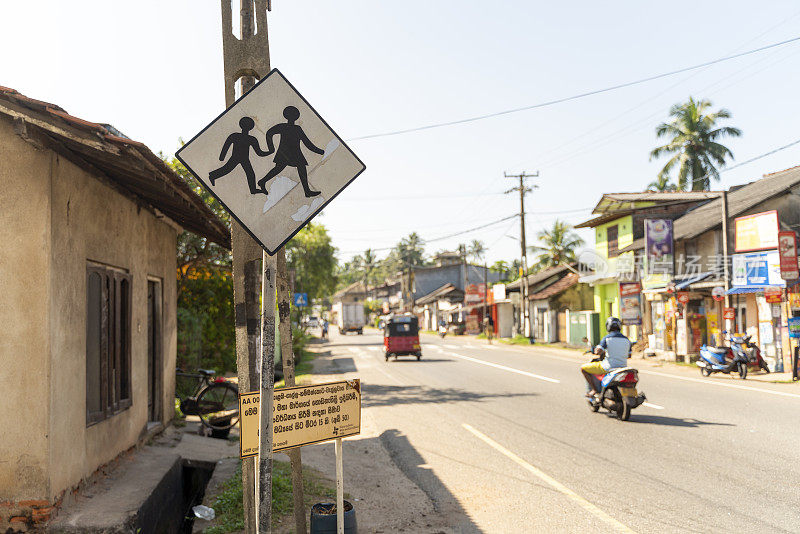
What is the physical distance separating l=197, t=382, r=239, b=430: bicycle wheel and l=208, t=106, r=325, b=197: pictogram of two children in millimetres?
7845

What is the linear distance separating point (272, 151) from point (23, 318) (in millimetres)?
3146

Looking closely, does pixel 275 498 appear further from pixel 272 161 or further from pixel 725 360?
pixel 725 360

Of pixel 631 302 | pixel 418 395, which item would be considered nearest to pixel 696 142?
pixel 631 302

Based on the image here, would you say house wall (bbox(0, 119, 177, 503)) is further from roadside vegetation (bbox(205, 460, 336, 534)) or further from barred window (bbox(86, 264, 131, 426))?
roadside vegetation (bbox(205, 460, 336, 534))

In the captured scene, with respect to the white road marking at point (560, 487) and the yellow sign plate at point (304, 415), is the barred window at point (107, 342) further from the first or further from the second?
the white road marking at point (560, 487)

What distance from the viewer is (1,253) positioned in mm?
5305

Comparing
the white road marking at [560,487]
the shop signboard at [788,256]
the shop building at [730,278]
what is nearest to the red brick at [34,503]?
the white road marking at [560,487]

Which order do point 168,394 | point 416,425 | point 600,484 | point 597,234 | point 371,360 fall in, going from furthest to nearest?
1. point 597,234
2. point 371,360
3. point 416,425
4. point 168,394
5. point 600,484

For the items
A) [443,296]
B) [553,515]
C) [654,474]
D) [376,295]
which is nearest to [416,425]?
[654,474]

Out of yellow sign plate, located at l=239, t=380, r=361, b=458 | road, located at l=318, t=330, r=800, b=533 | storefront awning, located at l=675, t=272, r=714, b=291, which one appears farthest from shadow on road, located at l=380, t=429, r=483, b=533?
storefront awning, located at l=675, t=272, r=714, b=291

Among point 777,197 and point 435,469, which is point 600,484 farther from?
point 777,197

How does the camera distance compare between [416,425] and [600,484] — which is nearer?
[600,484]

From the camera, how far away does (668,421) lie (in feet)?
36.2

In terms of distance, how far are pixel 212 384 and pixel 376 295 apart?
117 metres
